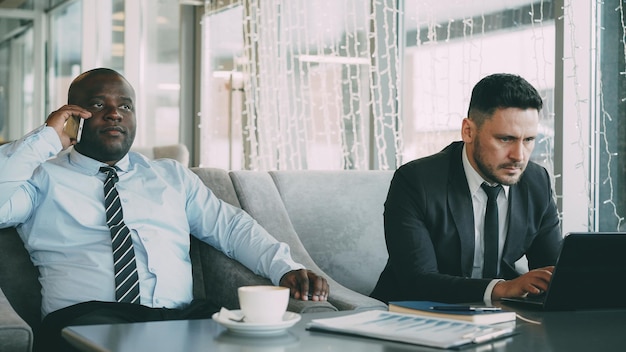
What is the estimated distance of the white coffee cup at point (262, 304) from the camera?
1.28 metres

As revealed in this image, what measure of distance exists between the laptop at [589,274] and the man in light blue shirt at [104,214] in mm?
663

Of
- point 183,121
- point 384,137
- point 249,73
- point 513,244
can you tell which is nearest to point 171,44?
point 183,121

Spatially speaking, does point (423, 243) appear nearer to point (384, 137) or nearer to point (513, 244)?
point (513, 244)

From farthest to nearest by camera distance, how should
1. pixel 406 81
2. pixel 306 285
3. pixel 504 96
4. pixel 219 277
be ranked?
pixel 406 81 < pixel 219 277 < pixel 504 96 < pixel 306 285

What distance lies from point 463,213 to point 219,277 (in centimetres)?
79

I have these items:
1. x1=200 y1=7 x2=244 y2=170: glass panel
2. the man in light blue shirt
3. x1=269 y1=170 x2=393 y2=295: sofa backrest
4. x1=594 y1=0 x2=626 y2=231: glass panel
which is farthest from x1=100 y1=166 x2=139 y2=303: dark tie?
x1=200 y1=7 x2=244 y2=170: glass panel

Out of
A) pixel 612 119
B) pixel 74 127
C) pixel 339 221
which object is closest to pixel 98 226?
pixel 74 127

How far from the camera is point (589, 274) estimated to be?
1.60 m

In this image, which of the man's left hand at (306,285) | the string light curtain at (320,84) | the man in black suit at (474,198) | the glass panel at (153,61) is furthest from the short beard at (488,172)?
the glass panel at (153,61)

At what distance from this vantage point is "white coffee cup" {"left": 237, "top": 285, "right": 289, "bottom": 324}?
128 centimetres

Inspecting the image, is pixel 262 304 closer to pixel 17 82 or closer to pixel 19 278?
pixel 19 278

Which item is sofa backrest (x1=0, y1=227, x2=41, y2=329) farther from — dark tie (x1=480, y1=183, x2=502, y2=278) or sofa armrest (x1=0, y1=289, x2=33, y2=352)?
dark tie (x1=480, y1=183, x2=502, y2=278)

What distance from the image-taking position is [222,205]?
250 centimetres

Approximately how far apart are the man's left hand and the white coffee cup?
744 millimetres
